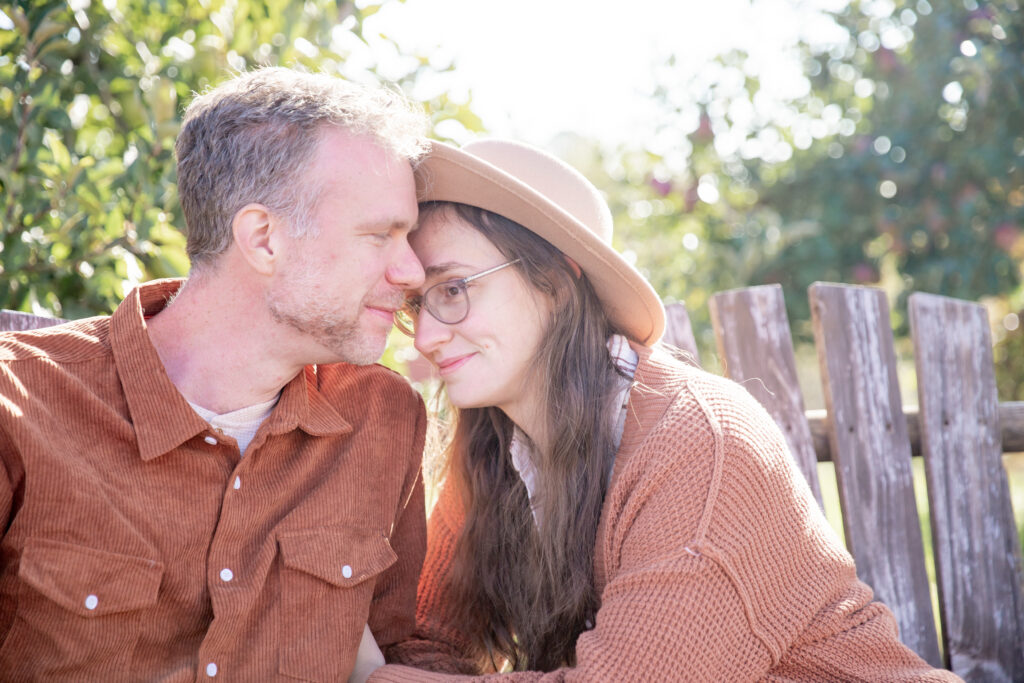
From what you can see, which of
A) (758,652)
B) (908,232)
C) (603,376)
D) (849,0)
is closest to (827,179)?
(908,232)

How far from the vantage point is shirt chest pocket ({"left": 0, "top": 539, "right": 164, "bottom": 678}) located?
1837 mm

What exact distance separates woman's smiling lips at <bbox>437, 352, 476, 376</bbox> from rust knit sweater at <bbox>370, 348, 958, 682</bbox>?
43cm

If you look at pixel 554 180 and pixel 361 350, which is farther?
pixel 554 180

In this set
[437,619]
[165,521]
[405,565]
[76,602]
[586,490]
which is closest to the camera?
[76,602]

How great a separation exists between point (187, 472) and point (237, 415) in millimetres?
218

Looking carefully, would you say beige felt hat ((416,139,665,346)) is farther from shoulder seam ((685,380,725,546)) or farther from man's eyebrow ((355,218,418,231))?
shoulder seam ((685,380,725,546))

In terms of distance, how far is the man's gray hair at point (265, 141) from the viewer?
220cm

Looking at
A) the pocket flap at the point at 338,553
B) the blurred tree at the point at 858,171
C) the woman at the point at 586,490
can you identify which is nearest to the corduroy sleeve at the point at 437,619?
the woman at the point at 586,490

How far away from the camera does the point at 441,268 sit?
2.32 m

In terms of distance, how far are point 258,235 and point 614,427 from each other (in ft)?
3.23

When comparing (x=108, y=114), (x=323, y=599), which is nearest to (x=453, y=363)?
(x=323, y=599)

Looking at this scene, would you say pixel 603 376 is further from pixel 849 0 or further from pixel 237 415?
pixel 849 0

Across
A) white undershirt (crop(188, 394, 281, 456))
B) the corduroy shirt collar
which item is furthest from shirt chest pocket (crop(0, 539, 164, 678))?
white undershirt (crop(188, 394, 281, 456))

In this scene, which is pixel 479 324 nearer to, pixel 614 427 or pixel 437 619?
pixel 614 427
